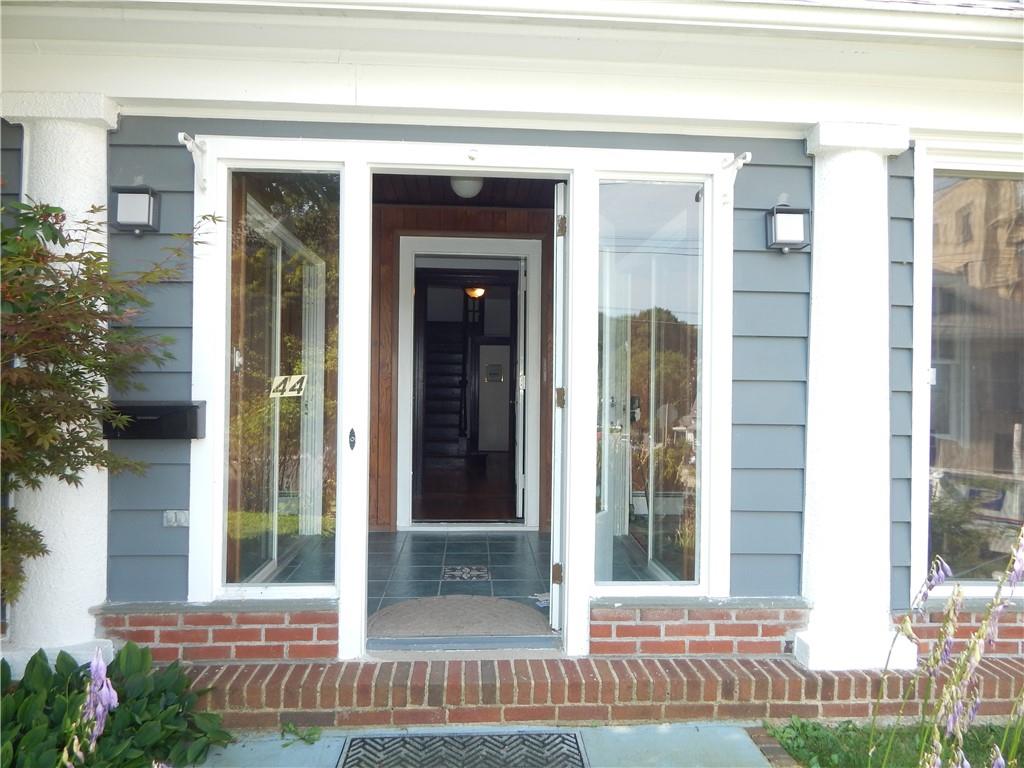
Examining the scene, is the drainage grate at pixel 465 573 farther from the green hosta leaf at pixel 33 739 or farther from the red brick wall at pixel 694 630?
the green hosta leaf at pixel 33 739

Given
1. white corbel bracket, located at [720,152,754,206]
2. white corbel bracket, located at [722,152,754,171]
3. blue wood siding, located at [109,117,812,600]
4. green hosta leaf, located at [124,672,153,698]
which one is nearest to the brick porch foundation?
green hosta leaf, located at [124,672,153,698]

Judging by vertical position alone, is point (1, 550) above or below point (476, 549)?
above

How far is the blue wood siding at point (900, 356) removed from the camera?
267 centimetres

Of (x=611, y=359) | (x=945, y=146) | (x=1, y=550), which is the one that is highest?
(x=945, y=146)

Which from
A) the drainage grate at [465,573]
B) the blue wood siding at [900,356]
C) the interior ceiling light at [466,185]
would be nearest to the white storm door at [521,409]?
the interior ceiling light at [466,185]

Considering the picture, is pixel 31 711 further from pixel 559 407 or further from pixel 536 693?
pixel 559 407

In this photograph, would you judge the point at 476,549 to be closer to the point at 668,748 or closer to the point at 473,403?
the point at 668,748

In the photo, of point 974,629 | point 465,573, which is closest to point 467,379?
point 465,573

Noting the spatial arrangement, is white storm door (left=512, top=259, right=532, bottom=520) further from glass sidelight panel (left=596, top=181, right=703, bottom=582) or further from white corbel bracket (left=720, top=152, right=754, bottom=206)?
white corbel bracket (left=720, top=152, right=754, bottom=206)

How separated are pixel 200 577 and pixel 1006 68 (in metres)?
3.48

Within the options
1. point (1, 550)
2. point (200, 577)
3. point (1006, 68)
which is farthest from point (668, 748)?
point (1006, 68)

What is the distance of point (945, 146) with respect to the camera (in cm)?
269

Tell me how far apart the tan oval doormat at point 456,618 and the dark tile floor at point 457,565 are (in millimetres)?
78

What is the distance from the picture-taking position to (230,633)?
2533mm
